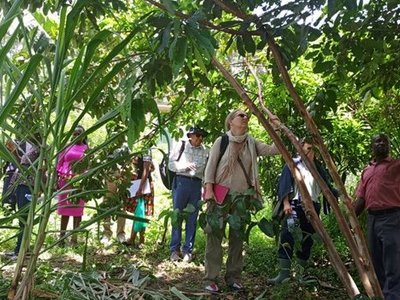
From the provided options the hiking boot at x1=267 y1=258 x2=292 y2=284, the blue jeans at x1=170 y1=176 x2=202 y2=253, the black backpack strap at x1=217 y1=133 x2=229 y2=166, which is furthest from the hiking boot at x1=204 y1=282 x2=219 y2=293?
the blue jeans at x1=170 y1=176 x2=202 y2=253

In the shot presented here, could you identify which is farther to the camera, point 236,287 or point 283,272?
point 283,272

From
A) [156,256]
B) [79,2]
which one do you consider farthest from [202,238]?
[79,2]

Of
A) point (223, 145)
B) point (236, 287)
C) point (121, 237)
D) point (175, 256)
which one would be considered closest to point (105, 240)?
point (121, 237)

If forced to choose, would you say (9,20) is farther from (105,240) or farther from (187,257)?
(105,240)

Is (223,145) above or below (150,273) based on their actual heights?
above

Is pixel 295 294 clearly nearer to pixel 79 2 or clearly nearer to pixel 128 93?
pixel 128 93

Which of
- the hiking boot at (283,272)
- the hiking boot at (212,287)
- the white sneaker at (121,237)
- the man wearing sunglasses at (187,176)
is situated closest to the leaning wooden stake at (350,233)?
the hiking boot at (212,287)

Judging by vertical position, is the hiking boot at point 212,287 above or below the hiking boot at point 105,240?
below

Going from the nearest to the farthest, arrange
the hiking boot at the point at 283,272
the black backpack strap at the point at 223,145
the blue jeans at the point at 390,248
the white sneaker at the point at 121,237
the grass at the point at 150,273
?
the grass at the point at 150,273
the blue jeans at the point at 390,248
the black backpack strap at the point at 223,145
the hiking boot at the point at 283,272
the white sneaker at the point at 121,237

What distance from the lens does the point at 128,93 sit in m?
1.63

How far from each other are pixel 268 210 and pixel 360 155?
2586mm

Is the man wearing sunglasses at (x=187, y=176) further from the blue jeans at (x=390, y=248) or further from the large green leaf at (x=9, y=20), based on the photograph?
the large green leaf at (x=9, y=20)

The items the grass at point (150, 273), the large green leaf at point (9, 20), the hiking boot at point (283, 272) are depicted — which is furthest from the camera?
→ the hiking boot at point (283, 272)

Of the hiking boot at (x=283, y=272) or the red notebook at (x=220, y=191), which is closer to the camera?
the red notebook at (x=220, y=191)
